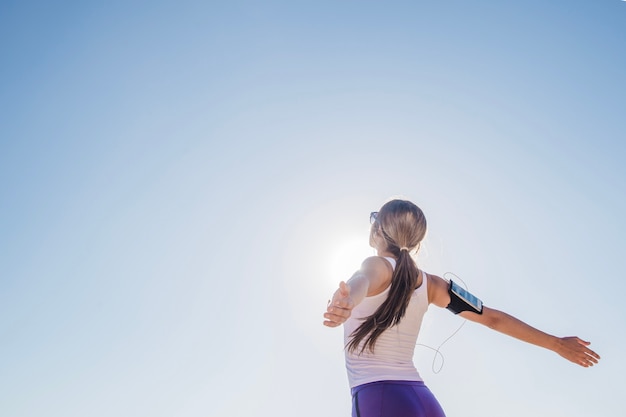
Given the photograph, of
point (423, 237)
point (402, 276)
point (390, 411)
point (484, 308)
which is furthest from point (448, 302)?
point (390, 411)

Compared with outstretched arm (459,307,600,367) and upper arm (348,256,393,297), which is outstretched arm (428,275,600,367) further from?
upper arm (348,256,393,297)

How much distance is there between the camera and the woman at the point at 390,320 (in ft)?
9.53

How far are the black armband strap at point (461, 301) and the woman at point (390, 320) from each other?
0.63 ft

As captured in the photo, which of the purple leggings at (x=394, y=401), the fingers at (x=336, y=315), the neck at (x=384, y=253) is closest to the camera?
the fingers at (x=336, y=315)

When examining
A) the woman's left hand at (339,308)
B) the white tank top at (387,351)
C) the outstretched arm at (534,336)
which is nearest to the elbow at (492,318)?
the outstretched arm at (534,336)

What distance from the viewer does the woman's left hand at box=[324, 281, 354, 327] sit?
Result: 7.60 ft

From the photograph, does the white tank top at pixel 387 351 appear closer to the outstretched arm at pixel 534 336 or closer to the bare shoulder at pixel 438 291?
the bare shoulder at pixel 438 291

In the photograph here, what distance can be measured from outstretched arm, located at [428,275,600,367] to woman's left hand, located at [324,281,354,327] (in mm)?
1783

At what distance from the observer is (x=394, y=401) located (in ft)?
9.44

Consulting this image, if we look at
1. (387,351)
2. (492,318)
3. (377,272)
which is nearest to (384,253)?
(377,272)

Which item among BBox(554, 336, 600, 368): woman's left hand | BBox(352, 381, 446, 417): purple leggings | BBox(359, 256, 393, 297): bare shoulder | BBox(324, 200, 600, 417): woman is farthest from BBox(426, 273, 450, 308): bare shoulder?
BBox(554, 336, 600, 368): woman's left hand

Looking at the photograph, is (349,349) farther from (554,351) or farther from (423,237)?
(554,351)

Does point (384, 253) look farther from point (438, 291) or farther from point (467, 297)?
point (467, 297)

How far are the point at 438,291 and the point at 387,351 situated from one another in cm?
88
